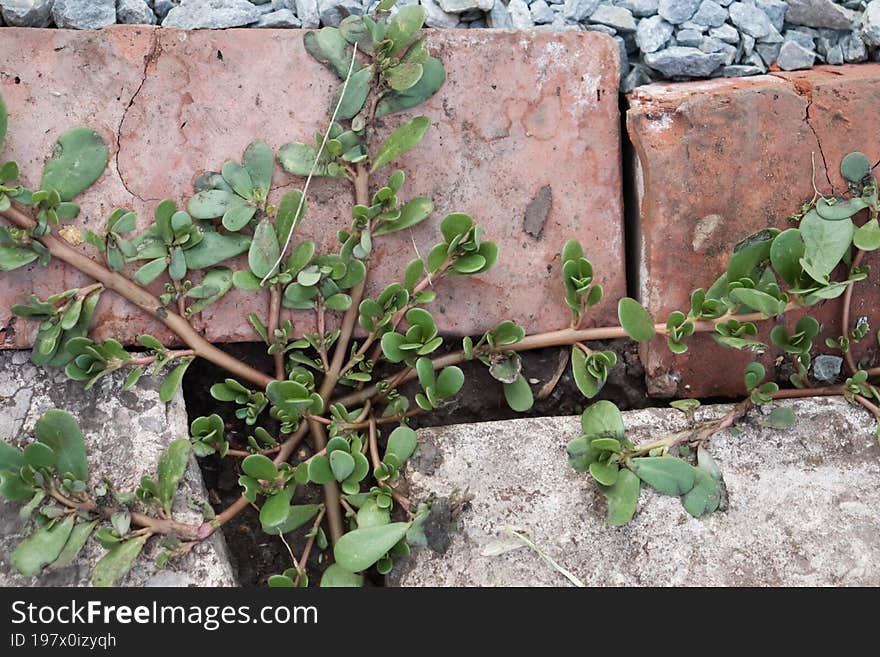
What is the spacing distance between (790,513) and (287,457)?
2.97ft

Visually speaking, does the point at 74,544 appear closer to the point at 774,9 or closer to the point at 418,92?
the point at 418,92

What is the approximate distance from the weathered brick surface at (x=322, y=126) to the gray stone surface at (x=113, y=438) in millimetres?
97

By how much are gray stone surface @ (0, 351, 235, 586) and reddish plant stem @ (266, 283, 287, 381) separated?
0.61ft

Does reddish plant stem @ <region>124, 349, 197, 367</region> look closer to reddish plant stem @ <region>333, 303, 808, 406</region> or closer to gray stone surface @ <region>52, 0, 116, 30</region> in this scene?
reddish plant stem @ <region>333, 303, 808, 406</region>

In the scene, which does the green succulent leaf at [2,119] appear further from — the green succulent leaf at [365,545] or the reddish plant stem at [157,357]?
the green succulent leaf at [365,545]

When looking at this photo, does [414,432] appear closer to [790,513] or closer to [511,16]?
[790,513]

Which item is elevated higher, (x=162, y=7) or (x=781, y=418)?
(x=162, y=7)

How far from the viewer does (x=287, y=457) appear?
169 cm

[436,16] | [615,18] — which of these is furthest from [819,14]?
[436,16]

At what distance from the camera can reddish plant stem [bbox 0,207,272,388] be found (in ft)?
5.35

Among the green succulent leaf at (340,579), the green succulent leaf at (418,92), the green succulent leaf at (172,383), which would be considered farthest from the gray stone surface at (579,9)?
the green succulent leaf at (340,579)

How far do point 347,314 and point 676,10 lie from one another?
2.96 ft

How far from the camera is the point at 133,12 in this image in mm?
1785
